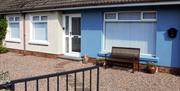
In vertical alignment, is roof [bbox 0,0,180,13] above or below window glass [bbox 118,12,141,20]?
above

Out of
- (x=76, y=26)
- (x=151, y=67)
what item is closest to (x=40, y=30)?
(x=76, y=26)

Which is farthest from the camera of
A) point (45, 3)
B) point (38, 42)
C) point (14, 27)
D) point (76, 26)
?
point (14, 27)

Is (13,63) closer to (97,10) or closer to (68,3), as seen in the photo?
(68,3)

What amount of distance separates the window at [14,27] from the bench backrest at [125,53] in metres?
8.75

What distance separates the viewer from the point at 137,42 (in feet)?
40.8

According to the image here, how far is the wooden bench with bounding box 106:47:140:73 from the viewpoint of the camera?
11930 millimetres

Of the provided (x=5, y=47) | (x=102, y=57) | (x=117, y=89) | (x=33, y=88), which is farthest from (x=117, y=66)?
(x=5, y=47)

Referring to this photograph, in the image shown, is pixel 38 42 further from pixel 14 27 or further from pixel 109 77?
pixel 109 77

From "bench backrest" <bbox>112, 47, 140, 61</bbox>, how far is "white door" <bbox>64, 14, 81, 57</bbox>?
9.53ft

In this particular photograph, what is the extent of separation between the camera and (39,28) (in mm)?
17203

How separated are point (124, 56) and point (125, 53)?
16 centimetres

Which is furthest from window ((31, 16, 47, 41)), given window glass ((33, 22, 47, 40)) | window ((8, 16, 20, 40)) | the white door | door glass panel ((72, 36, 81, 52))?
door glass panel ((72, 36, 81, 52))

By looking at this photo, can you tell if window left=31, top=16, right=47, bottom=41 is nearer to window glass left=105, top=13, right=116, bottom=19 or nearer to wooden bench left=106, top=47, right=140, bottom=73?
window glass left=105, top=13, right=116, bottom=19

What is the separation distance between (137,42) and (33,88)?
5.50 metres
